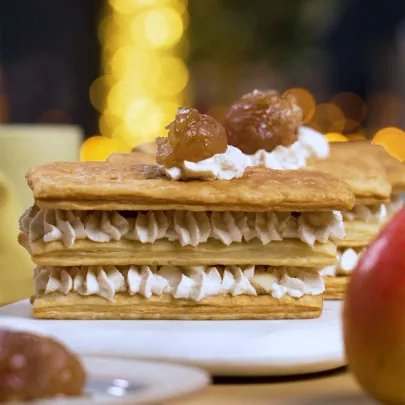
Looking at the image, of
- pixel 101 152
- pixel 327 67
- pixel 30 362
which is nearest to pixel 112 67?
pixel 101 152

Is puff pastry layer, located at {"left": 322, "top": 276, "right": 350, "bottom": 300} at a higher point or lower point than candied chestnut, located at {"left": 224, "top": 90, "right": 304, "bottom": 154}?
lower

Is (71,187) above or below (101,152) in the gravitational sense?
above

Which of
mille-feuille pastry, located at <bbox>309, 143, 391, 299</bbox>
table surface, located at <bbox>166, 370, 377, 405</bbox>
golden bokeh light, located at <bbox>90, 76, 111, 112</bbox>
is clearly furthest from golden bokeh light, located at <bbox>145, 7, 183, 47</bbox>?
table surface, located at <bbox>166, 370, 377, 405</bbox>

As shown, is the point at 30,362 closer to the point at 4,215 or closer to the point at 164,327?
the point at 164,327

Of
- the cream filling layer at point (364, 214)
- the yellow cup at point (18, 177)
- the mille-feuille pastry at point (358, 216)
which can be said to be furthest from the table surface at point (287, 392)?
the yellow cup at point (18, 177)

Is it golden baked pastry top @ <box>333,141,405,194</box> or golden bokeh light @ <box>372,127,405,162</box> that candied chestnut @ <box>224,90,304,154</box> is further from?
golden bokeh light @ <box>372,127,405,162</box>

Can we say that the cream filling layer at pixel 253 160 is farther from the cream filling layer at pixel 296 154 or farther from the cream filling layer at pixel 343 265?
the cream filling layer at pixel 343 265

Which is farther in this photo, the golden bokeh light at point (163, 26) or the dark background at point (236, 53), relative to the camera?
the dark background at point (236, 53)
